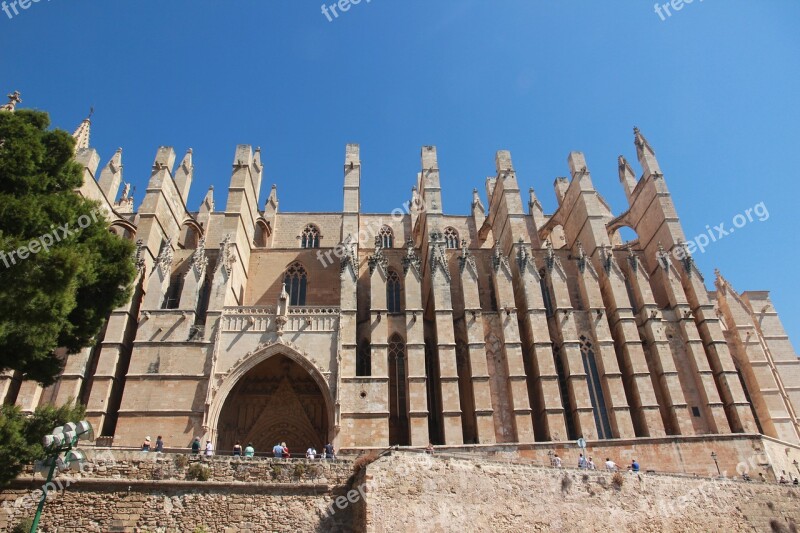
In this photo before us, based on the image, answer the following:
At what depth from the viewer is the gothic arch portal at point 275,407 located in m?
19.5

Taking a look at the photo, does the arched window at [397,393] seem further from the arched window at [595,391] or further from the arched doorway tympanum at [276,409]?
the arched window at [595,391]

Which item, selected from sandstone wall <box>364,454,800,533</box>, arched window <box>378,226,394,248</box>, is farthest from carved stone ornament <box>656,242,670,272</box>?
arched window <box>378,226,394,248</box>

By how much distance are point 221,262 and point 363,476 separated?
441 inches

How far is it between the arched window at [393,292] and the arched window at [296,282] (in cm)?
373

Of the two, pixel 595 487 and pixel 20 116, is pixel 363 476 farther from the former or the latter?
pixel 20 116

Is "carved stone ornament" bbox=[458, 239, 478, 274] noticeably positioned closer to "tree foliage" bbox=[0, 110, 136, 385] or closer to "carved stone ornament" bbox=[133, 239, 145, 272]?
"carved stone ornament" bbox=[133, 239, 145, 272]

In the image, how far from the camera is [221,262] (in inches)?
819

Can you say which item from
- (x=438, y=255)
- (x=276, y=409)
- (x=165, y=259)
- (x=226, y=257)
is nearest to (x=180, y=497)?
(x=276, y=409)

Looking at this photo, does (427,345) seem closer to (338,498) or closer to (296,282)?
(296,282)

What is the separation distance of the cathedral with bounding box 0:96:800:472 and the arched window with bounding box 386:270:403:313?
8cm

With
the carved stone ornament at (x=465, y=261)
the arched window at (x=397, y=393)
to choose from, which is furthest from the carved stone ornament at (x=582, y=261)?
the arched window at (x=397, y=393)

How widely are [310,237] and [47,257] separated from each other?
72.7 feet

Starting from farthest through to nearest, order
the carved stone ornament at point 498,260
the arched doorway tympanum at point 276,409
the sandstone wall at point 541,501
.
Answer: the carved stone ornament at point 498,260 → the arched doorway tympanum at point 276,409 → the sandstone wall at point 541,501

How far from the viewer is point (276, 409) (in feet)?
67.7
